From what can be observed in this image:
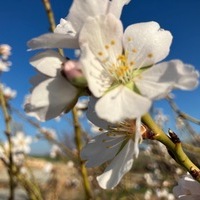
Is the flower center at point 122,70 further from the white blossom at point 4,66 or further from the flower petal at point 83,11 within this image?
the white blossom at point 4,66

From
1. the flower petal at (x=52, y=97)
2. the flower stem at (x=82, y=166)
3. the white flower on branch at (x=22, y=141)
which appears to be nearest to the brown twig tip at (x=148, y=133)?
the flower petal at (x=52, y=97)

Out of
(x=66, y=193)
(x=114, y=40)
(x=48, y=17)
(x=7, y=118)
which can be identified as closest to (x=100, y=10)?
(x=114, y=40)

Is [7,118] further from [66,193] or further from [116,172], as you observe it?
[66,193]

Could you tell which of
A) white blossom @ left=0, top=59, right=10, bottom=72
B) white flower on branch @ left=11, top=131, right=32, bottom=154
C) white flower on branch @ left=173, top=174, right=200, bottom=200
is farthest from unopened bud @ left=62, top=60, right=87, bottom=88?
white flower on branch @ left=11, top=131, right=32, bottom=154

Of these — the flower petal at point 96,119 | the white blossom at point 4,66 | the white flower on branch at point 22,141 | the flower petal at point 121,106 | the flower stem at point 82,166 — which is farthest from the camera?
the white flower on branch at point 22,141

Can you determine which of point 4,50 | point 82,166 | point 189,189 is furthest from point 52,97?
point 4,50

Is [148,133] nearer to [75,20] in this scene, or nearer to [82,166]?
[75,20]

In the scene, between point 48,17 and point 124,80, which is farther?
point 48,17
